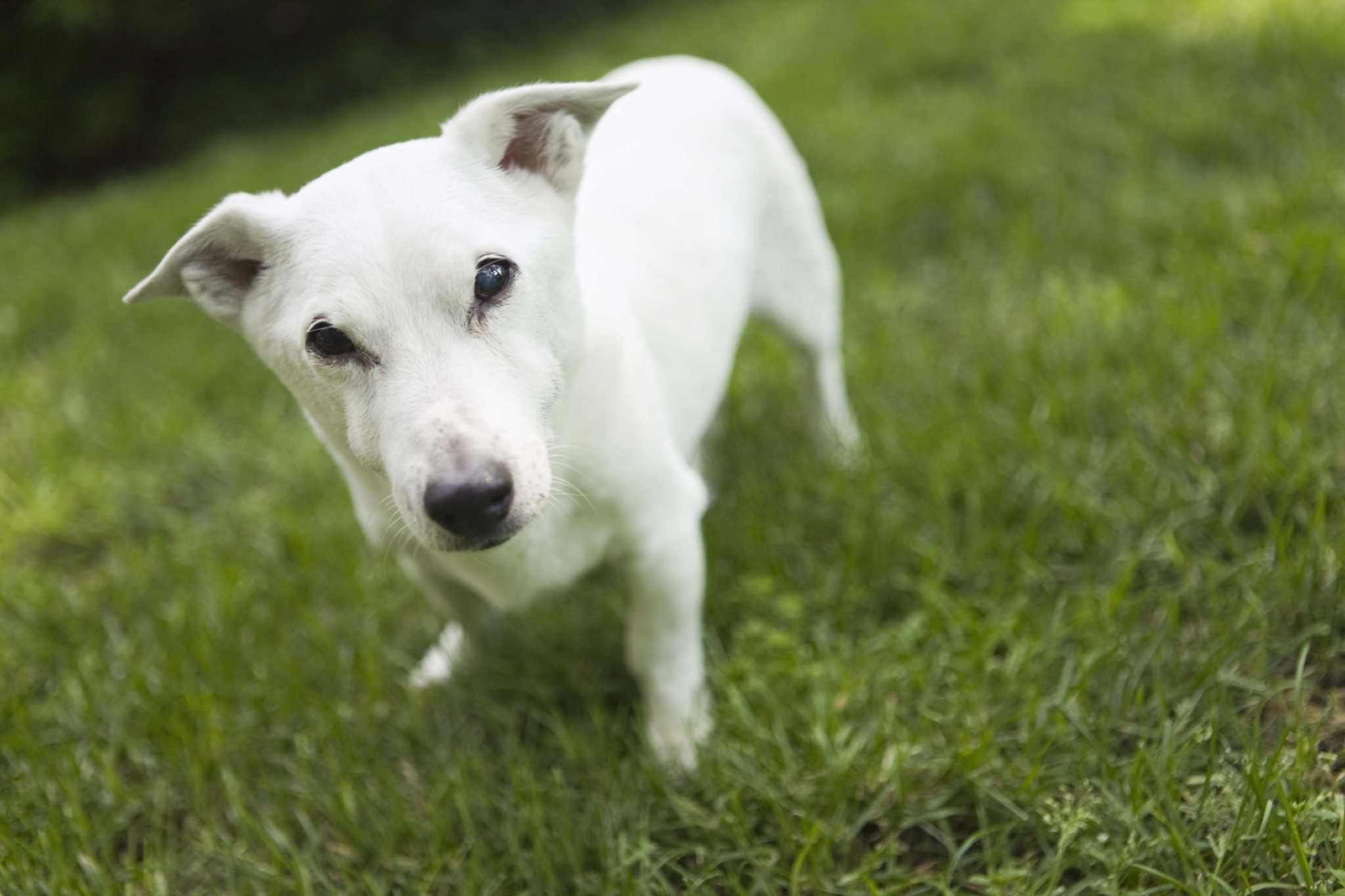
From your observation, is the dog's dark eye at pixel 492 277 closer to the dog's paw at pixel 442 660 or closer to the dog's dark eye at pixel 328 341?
the dog's dark eye at pixel 328 341

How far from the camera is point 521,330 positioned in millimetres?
1939

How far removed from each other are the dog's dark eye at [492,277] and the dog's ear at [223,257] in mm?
423

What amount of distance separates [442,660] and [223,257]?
1.30 m

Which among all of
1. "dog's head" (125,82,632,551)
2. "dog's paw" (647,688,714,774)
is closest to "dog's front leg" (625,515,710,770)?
"dog's paw" (647,688,714,774)

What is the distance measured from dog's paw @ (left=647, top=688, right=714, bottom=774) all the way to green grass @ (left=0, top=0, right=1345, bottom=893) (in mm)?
59

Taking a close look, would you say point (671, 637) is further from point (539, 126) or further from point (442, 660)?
point (539, 126)

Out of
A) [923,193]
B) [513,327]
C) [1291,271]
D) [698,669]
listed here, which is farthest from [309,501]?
[1291,271]

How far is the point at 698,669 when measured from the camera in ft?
8.31

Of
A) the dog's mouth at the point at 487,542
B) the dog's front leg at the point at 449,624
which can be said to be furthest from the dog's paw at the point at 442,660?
the dog's mouth at the point at 487,542

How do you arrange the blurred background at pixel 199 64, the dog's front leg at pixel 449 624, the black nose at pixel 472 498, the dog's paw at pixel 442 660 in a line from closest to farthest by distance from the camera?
the black nose at pixel 472 498 → the dog's front leg at pixel 449 624 → the dog's paw at pixel 442 660 → the blurred background at pixel 199 64

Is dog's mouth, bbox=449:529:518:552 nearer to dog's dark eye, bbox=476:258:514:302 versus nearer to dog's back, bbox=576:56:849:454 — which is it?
dog's dark eye, bbox=476:258:514:302

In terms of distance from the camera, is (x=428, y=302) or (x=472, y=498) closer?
(x=472, y=498)

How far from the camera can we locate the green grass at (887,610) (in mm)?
2104

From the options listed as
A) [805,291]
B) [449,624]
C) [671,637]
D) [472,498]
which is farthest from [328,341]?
[805,291]
